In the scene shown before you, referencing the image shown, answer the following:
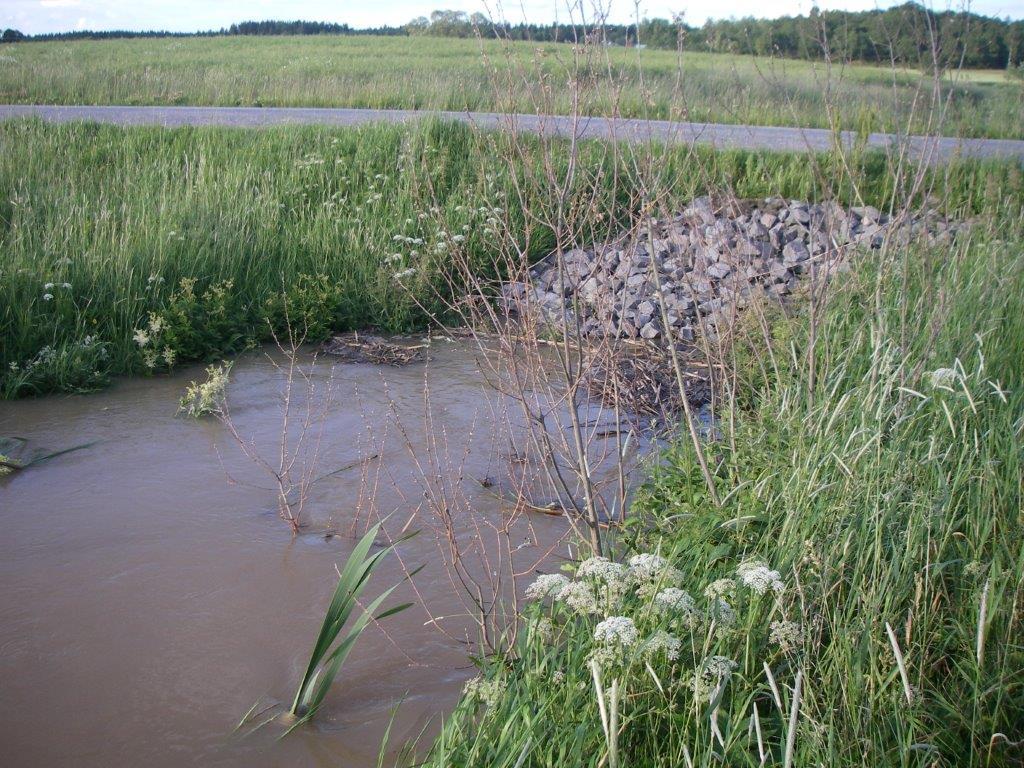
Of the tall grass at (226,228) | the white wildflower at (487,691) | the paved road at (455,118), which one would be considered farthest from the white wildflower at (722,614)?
the paved road at (455,118)

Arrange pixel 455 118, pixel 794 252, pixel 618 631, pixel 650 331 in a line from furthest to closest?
1. pixel 455 118
2. pixel 794 252
3. pixel 650 331
4. pixel 618 631

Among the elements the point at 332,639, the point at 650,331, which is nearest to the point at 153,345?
the point at 650,331

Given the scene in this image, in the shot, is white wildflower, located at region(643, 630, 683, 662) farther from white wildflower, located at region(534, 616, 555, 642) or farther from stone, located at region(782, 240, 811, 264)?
stone, located at region(782, 240, 811, 264)

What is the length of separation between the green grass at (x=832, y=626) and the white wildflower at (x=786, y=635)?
3 cm

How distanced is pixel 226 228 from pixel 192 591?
190 inches

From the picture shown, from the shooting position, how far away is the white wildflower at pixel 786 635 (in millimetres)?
2496

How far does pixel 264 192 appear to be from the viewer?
9242 mm

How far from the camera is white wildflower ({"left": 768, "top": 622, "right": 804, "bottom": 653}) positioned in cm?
250

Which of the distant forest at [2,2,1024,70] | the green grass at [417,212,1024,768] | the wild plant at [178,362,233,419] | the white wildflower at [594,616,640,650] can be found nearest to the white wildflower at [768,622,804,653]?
the green grass at [417,212,1024,768]

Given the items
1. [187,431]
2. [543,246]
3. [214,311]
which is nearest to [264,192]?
[214,311]

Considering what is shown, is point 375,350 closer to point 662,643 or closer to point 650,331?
point 650,331

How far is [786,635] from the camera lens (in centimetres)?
254

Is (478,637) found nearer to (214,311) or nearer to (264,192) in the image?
(214,311)

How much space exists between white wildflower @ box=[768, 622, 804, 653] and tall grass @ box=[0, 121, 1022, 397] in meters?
3.75
